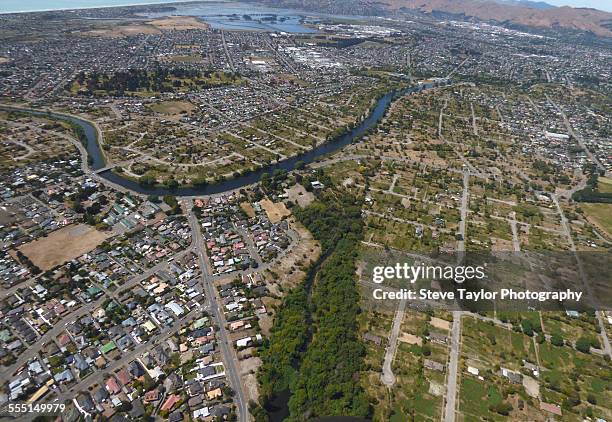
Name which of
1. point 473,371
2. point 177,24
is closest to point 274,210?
point 473,371

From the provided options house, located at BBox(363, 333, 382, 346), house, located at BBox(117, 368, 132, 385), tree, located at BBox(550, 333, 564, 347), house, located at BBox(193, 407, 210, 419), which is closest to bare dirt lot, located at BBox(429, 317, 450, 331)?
house, located at BBox(363, 333, 382, 346)

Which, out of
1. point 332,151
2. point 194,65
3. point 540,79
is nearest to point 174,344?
point 332,151

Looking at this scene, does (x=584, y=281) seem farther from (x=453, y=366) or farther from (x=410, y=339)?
(x=410, y=339)

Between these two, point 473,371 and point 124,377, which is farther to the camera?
point 473,371

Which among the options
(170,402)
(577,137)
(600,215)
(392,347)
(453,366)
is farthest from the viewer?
(577,137)

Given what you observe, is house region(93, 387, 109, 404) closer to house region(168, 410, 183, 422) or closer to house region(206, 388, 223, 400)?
house region(168, 410, 183, 422)

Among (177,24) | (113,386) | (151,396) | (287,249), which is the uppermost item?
(177,24)
